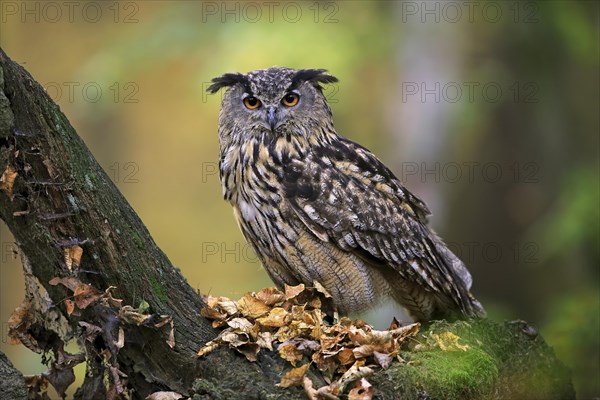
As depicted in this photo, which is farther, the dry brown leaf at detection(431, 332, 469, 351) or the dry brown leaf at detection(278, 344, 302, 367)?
the dry brown leaf at detection(431, 332, 469, 351)

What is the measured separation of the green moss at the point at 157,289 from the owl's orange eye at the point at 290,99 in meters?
1.64

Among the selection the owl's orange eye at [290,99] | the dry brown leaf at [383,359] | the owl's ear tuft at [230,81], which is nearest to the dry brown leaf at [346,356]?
the dry brown leaf at [383,359]

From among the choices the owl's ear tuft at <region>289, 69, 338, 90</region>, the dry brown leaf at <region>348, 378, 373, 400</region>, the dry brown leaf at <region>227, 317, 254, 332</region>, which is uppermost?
the owl's ear tuft at <region>289, 69, 338, 90</region>

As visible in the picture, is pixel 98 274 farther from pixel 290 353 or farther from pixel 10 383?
pixel 290 353

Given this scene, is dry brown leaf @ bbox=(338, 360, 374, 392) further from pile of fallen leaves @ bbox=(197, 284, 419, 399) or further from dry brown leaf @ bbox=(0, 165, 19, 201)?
dry brown leaf @ bbox=(0, 165, 19, 201)

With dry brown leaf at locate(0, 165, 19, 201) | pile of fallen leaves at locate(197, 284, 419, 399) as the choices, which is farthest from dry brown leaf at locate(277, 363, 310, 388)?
dry brown leaf at locate(0, 165, 19, 201)

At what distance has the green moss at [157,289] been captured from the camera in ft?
11.5

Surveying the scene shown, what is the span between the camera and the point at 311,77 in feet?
15.9

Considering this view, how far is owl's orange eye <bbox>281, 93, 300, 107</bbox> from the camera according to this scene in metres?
4.74

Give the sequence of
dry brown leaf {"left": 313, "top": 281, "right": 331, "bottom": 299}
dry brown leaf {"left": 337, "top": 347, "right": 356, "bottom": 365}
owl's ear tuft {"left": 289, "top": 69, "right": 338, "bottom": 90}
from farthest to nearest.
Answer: owl's ear tuft {"left": 289, "top": 69, "right": 338, "bottom": 90} → dry brown leaf {"left": 313, "top": 281, "right": 331, "bottom": 299} → dry brown leaf {"left": 337, "top": 347, "right": 356, "bottom": 365}

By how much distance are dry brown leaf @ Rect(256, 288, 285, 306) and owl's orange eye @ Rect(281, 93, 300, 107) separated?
Result: 1.34 m

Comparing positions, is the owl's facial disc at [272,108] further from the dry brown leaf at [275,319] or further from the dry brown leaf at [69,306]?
the dry brown leaf at [69,306]

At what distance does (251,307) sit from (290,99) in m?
1.52

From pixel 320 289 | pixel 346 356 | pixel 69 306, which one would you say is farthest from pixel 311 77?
pixel 69 306
